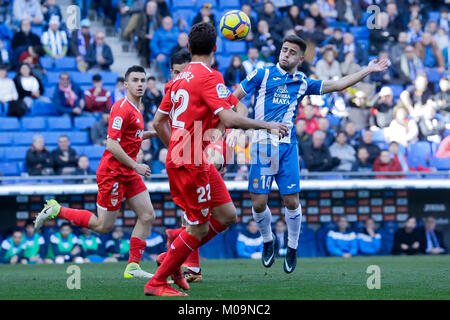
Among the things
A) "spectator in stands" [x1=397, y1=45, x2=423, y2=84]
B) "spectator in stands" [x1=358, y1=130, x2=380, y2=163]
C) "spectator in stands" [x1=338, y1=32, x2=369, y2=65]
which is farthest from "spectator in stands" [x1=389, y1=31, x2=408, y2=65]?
"spectator in stands" [x1=358, y1=130, x2=380, y2=163]

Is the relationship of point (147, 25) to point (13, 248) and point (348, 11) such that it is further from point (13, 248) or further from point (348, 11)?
point (13, 248)

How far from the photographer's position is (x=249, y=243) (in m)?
16.1

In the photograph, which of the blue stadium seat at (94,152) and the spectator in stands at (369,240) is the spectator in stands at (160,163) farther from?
the spectator in stands at (369,240)

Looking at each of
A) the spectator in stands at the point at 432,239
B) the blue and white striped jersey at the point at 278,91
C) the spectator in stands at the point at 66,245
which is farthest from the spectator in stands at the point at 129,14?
the blue and white striped jersey at the point at 278,91

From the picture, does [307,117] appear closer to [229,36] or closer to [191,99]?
[229,36]

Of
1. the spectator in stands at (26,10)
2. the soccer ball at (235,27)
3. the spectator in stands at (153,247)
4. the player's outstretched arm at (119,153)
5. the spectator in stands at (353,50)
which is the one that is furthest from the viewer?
the spectator in stands at (353,50)

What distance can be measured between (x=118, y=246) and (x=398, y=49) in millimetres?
8773

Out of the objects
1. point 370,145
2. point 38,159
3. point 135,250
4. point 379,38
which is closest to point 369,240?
point 370,145

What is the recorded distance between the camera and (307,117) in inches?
682

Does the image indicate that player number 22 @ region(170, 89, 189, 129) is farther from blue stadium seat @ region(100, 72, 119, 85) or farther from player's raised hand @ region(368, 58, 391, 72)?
blue stadium seat @ region(100, 72, 119, 85)

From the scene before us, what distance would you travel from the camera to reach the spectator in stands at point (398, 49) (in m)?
20.0

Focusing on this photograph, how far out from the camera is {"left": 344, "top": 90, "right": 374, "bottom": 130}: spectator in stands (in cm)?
1806

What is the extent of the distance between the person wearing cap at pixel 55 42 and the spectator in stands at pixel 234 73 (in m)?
3.86

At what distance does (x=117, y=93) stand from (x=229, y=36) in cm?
820
